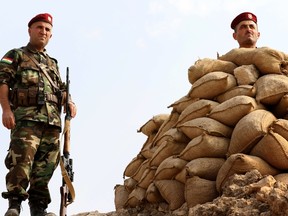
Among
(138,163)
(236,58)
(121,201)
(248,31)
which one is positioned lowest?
(121,201)

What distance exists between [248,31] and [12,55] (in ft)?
6.81

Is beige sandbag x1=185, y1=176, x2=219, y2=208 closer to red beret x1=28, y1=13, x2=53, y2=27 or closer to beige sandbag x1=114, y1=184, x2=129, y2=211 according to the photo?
beige sandbag x1=114, y1=184, x2=129, y2=211

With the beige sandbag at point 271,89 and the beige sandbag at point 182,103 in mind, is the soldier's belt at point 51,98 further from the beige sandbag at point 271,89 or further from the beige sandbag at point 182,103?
the beige sandbag at point 271,89

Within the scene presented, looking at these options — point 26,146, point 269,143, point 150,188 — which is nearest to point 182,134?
point 150,188

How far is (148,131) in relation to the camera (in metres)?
4.77

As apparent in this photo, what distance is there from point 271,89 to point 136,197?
1.28m

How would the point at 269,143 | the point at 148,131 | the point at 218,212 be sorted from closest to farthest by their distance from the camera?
the point at 218,212, the point at 269,143, the point at 148,131

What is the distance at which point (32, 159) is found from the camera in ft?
11.6

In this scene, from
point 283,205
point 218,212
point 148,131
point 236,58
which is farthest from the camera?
point 148,131

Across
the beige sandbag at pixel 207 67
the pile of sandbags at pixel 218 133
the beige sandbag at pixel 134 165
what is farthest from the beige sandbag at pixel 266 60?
the beige sandbag at pixel 134 165

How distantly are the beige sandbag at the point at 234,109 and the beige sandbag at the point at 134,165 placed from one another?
3.39 ft

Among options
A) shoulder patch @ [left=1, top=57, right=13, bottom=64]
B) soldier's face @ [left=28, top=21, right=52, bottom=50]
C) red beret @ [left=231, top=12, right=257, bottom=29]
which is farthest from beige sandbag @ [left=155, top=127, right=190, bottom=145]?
red beret @ [left=231, top=12, right=257, bottom=29]

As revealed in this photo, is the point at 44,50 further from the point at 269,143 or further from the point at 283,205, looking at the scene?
the point at 283,205

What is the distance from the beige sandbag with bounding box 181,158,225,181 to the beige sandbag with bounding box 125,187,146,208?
64 cm
